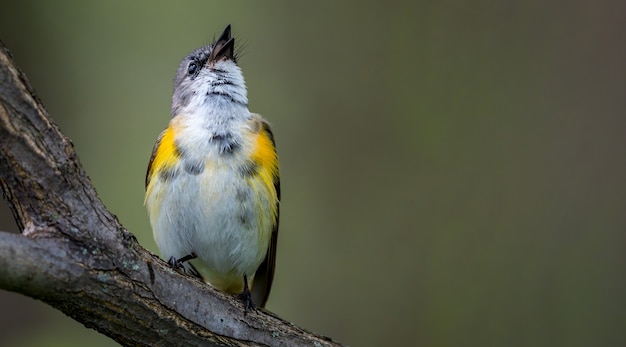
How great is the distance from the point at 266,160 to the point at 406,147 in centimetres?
234

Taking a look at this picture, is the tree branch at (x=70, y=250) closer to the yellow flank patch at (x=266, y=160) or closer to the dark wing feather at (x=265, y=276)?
the yellow flank patch at (x=266, y=160)

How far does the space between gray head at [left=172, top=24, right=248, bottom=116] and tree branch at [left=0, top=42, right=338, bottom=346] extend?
144cm

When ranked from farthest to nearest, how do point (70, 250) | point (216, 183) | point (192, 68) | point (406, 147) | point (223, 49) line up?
point (406, 147) → point (192, 68) → point (223, 49) → point (216, 183) → point (70, 250)

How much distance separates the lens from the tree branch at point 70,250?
246cm

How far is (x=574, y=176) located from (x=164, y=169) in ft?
10.9

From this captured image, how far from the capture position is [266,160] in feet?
13.5

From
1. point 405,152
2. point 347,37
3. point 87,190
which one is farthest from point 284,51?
point 87,190

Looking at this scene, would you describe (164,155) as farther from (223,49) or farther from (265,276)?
(265,276)

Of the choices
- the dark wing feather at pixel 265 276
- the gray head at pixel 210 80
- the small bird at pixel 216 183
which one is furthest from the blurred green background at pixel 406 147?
the small bird at pixel 216 183

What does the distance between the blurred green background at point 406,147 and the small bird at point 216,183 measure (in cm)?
178

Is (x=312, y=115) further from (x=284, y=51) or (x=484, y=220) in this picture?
(x=484, y=220)

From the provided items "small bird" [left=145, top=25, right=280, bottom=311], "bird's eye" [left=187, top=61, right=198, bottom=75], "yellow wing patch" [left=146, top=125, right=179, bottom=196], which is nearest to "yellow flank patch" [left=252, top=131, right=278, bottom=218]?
"small bird" [left=145, top=25, right=280, bottom=311]

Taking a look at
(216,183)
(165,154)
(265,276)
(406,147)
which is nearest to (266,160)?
(216,183)

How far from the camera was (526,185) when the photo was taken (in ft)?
19.5
